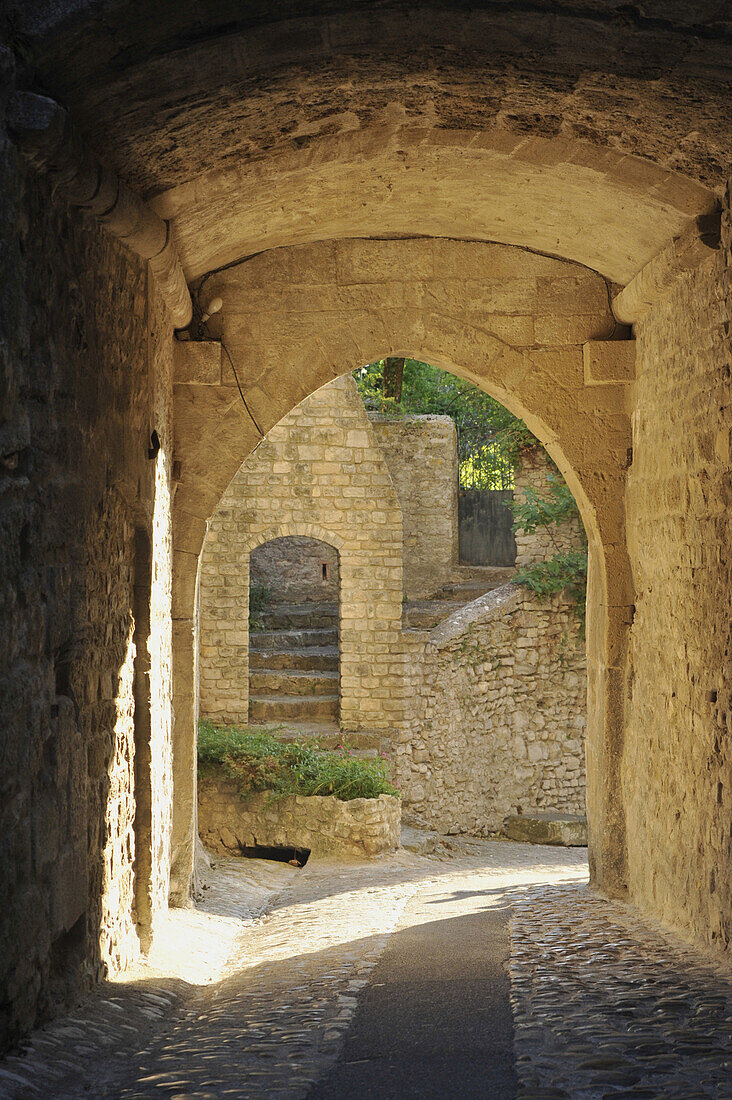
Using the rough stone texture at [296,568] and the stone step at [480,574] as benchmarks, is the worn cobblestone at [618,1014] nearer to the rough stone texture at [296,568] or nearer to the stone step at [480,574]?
the stone step at [480,574]

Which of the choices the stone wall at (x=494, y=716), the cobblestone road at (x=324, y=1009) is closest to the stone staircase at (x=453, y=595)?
the stone wall at (x=494, y=716)

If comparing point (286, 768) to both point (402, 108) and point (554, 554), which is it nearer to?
point (554, 554)

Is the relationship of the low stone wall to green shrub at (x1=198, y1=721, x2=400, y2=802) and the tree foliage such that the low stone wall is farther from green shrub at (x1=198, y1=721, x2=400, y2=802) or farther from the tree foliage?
the tree foliage

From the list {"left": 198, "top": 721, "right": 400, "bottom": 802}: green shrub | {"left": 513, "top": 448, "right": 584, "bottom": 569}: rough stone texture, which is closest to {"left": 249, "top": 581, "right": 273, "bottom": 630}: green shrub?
{"left": 513, "top": 448, "right": 584, "bottom": 569}: rough stone texture

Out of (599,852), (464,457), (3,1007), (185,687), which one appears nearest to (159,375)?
(185,687)

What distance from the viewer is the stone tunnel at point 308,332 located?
2.90 metres

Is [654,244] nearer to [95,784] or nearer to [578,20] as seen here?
[578,20]

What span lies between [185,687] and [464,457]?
14982mm

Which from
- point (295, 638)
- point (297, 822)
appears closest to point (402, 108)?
point (297, 822)

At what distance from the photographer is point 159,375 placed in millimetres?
5258

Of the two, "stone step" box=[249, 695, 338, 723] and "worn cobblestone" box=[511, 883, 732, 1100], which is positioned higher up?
"stone step" box=[249, 695, 338, 723]

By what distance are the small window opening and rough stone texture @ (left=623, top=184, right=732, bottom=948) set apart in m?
3.53

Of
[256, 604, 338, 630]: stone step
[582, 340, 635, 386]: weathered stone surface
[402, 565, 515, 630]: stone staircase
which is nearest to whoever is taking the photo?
[582, 340, 635, 386]: weathered stone surface

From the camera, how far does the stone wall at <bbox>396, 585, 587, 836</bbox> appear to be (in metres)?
11.5
